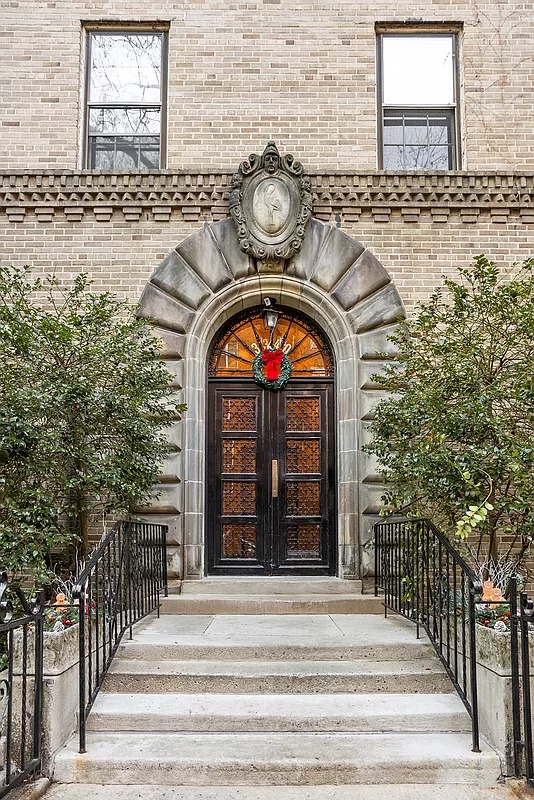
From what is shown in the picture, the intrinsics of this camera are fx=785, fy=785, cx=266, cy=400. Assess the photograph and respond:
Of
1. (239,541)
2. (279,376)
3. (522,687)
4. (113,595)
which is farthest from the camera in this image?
(279,376)

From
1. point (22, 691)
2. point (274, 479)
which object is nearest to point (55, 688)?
point (22, 691)

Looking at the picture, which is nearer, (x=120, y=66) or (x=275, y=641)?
(x=275, y=641)

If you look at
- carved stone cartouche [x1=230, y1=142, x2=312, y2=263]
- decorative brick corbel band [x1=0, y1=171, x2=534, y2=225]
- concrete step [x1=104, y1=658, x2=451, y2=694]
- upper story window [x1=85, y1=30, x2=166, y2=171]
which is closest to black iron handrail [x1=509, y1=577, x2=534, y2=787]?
concrete step [x1=104, y1=658, x2=451, y2=694]

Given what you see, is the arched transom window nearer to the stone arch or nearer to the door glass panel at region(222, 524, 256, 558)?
the stone arch

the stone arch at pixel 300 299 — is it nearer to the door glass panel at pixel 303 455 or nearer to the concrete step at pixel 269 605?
the door glass panel at pixel 303 455

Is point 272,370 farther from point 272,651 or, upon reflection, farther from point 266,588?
point 272,651

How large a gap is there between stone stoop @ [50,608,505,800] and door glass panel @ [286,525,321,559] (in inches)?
98.4

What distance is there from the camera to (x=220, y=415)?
9508 millimetres

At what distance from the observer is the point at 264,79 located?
9664 millimetres

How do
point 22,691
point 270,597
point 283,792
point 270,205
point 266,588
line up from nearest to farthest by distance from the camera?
point 283,792, point 22,691, point 270,597, point 266,588, point 270,205

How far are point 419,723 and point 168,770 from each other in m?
1.77

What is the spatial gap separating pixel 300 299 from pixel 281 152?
1824 millimetres

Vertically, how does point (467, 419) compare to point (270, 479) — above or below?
above

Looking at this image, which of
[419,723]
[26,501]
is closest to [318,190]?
[26,501]
